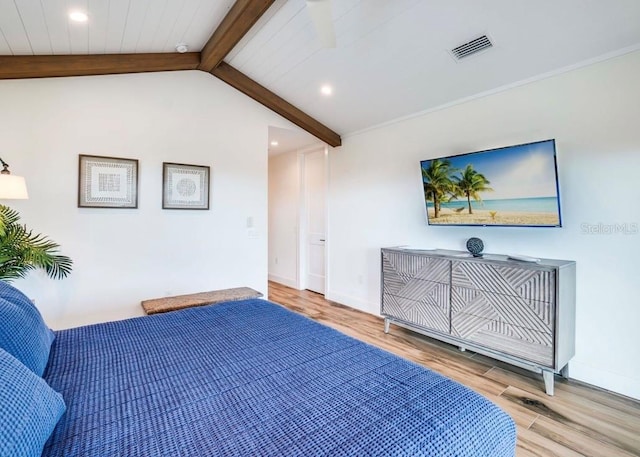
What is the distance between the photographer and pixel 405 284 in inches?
131

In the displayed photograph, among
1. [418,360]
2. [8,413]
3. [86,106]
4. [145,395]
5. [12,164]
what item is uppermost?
[86,106]

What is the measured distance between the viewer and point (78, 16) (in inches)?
91.8

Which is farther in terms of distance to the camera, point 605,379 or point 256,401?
point 605,379

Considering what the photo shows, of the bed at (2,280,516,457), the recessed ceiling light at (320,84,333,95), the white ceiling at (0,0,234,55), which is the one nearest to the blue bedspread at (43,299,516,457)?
the bed at (2,280,516,457)

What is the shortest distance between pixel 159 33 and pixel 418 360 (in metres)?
3.74

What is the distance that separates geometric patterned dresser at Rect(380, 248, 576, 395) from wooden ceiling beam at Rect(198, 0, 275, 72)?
2524 mm

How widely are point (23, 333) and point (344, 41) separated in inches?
116

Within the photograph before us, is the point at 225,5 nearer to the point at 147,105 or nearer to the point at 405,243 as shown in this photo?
the point at 147,105

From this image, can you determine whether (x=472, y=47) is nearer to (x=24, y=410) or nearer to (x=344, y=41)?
(x=344, y=41)

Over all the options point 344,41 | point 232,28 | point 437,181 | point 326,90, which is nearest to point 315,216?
point 326,90

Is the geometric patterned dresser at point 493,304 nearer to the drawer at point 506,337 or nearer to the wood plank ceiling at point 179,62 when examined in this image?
the drawer at point 506,337

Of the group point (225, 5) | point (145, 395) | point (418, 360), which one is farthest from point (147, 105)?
point (418, 360)

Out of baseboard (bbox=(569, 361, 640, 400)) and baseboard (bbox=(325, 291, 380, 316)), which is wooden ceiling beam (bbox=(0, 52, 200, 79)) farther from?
baseboard (bbox=(569, 361, 640, 400))

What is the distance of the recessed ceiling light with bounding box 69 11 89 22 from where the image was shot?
2291 mm
